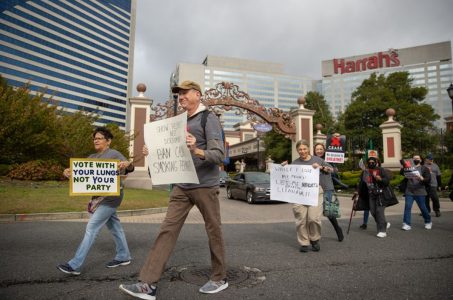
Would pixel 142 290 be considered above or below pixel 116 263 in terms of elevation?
above

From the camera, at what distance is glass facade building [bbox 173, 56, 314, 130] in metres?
132

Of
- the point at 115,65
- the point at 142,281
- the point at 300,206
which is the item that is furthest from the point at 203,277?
the point at 115,65

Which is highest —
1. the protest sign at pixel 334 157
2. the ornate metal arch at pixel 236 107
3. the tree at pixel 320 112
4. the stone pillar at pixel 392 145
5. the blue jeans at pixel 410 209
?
the tree at pixel 320 112

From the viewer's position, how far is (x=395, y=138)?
72.1 feet

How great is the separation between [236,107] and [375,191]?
1531 cm

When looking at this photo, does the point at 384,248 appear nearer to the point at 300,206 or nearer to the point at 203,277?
the point at 300,206

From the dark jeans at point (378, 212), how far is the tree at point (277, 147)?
3237 cm

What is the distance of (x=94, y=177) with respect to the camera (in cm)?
417

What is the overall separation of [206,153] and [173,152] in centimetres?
52

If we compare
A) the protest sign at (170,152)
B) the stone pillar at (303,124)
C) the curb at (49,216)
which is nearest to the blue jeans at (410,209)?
the protest sign at (170,152)

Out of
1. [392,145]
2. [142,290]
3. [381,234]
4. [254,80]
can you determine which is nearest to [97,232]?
[142,290]

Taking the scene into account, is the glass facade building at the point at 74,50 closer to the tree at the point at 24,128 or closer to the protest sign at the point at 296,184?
the tree at the point at 24,128

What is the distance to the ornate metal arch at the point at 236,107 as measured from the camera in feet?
66.9

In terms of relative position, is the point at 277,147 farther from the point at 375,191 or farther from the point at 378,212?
the point at 378,212
